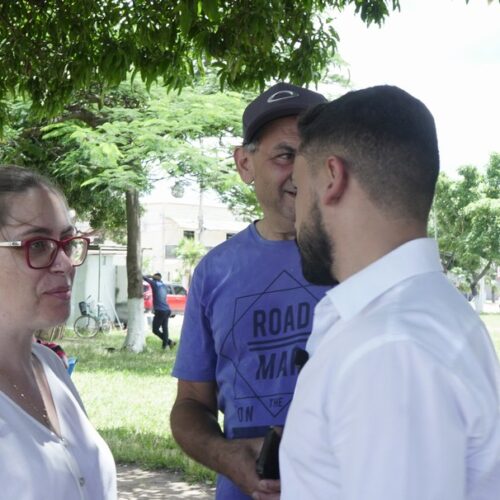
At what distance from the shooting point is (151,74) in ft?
21.7

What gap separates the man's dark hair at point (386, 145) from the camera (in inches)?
56.7

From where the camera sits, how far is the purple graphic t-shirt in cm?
242

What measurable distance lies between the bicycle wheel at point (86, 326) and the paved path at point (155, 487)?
17.1 meters

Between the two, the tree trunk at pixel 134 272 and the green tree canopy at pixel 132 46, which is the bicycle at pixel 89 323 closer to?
the tree trunk at pixel 134 272

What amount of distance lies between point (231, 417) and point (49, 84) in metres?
5.13

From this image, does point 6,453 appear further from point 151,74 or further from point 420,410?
point 151,74

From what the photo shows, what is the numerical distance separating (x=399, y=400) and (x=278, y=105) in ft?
4.84

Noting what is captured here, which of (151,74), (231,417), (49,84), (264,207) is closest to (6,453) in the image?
(231,417)

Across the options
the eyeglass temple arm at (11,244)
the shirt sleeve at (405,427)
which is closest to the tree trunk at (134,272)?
the eyeglass temple arm at (11,244)

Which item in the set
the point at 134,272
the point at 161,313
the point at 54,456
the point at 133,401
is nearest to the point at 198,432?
the point at 54,456

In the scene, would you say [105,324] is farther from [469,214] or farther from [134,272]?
[469,214]

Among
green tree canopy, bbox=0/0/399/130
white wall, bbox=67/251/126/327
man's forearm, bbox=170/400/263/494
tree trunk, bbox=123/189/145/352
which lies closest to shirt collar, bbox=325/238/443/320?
man's forearm, bbox=170/400/263/494

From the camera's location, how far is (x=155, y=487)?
7.25 metres

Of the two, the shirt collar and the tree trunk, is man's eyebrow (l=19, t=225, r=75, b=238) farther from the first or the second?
the tree trunk
